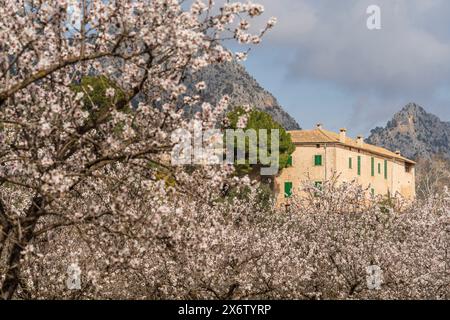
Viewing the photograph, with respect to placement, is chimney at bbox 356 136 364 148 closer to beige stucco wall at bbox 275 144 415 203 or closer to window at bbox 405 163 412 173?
beige stucco wall at bbox 275 144 415 203

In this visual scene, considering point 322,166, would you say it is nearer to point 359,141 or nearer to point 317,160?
point 317,160

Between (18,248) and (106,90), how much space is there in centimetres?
232

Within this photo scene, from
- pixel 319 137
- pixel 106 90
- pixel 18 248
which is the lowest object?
pixel 18 248

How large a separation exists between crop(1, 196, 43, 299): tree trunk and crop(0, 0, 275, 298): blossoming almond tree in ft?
0.05

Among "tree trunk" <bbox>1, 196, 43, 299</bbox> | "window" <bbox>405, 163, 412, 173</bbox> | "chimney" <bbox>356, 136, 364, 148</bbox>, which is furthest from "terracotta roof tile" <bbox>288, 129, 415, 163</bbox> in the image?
"tree trunk" <bbox>1, 196, 43, 299</bbox>

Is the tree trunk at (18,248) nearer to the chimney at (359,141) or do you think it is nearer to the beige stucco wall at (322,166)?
the beige stucco wall at (322,166)

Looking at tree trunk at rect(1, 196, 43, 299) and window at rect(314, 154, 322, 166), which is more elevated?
window at rect(314, 154, 322, 166)

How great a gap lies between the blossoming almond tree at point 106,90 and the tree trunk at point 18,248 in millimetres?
17

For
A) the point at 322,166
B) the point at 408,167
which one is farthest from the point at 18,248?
the point at 408,167

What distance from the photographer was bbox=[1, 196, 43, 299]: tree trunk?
871 cm

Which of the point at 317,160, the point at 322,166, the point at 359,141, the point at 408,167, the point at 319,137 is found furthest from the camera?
the point at 408,167

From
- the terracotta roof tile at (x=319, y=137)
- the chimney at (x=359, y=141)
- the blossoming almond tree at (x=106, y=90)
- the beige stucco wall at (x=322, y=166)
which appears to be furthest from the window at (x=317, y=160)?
the blossoming almond tree at (x=106, y=90)

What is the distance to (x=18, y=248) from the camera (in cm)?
903
